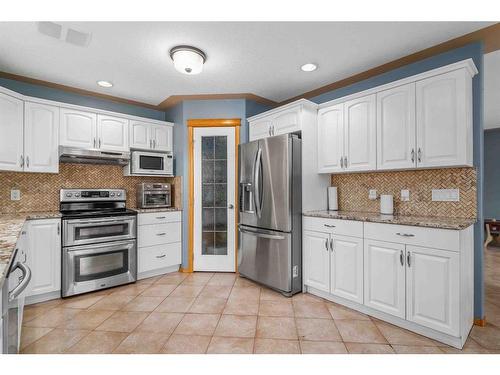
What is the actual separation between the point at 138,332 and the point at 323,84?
3.27 meters

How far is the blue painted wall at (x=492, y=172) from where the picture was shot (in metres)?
5.74

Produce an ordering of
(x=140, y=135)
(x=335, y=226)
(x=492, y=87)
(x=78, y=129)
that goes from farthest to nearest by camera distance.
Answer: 1. (x=140, y=135)
2. (x=492, y=87)
3. (x=78, y=129)
4. (x=335, y=226)

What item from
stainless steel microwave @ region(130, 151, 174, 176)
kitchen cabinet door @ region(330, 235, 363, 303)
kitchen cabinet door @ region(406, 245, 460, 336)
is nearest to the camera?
kitchen cabinet door @ region(406, 245, 460, 336)

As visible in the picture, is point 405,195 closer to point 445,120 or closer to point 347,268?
point 445,120

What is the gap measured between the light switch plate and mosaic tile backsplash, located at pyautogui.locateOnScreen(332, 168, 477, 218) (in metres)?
0.03

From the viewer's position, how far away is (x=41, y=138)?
9.78 feet

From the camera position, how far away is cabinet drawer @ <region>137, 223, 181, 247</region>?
3.42 metres

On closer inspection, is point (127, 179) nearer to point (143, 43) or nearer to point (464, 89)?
point (143, 43)

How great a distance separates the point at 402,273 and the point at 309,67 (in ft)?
7.13

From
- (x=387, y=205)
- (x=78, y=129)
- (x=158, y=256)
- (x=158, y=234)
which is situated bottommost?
(x=158, y=256)

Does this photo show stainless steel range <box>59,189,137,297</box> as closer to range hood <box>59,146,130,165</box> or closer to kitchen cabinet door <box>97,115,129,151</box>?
range hood <box>59,146,130,165</box>

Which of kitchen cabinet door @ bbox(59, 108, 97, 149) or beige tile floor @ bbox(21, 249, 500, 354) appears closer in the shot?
beige tile floor @ bbox(21, 249, 500, 354)

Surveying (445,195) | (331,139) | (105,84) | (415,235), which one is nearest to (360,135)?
(331,139)

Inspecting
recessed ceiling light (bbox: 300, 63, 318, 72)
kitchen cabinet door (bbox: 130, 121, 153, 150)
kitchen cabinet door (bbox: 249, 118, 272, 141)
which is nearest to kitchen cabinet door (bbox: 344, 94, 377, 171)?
recessed ceiling light (bbox: 300, 63, 318, 72)
